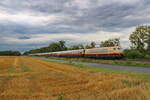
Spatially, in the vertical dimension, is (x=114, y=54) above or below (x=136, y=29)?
below

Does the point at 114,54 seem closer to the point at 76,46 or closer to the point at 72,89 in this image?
the point at 72,89

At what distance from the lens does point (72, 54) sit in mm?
62562

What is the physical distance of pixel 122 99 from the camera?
643cm

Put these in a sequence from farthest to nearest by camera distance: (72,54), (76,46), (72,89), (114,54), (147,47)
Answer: (76,46) → (72,54) → (147,47) → (114,54) → (72,89)

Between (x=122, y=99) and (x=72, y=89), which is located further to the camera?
(x=72, y=89)

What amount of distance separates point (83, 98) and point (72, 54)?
184 ft

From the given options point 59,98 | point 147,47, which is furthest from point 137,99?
point 147,47

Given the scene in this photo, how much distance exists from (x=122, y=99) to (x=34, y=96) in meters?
3.93

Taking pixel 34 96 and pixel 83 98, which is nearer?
pixel 83 98

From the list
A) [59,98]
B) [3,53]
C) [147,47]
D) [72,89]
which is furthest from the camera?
[3,53]

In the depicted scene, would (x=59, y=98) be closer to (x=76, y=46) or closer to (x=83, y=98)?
(x=83, y=98)

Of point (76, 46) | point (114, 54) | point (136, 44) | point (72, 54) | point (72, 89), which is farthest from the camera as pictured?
point (76, 46)

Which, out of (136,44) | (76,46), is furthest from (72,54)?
(76,46)

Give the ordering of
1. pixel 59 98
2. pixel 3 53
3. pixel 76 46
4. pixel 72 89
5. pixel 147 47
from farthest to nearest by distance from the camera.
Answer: pixel 3 53
pixel 76 46
pixel 147 47
pixel 72 89
pixel 59 98
